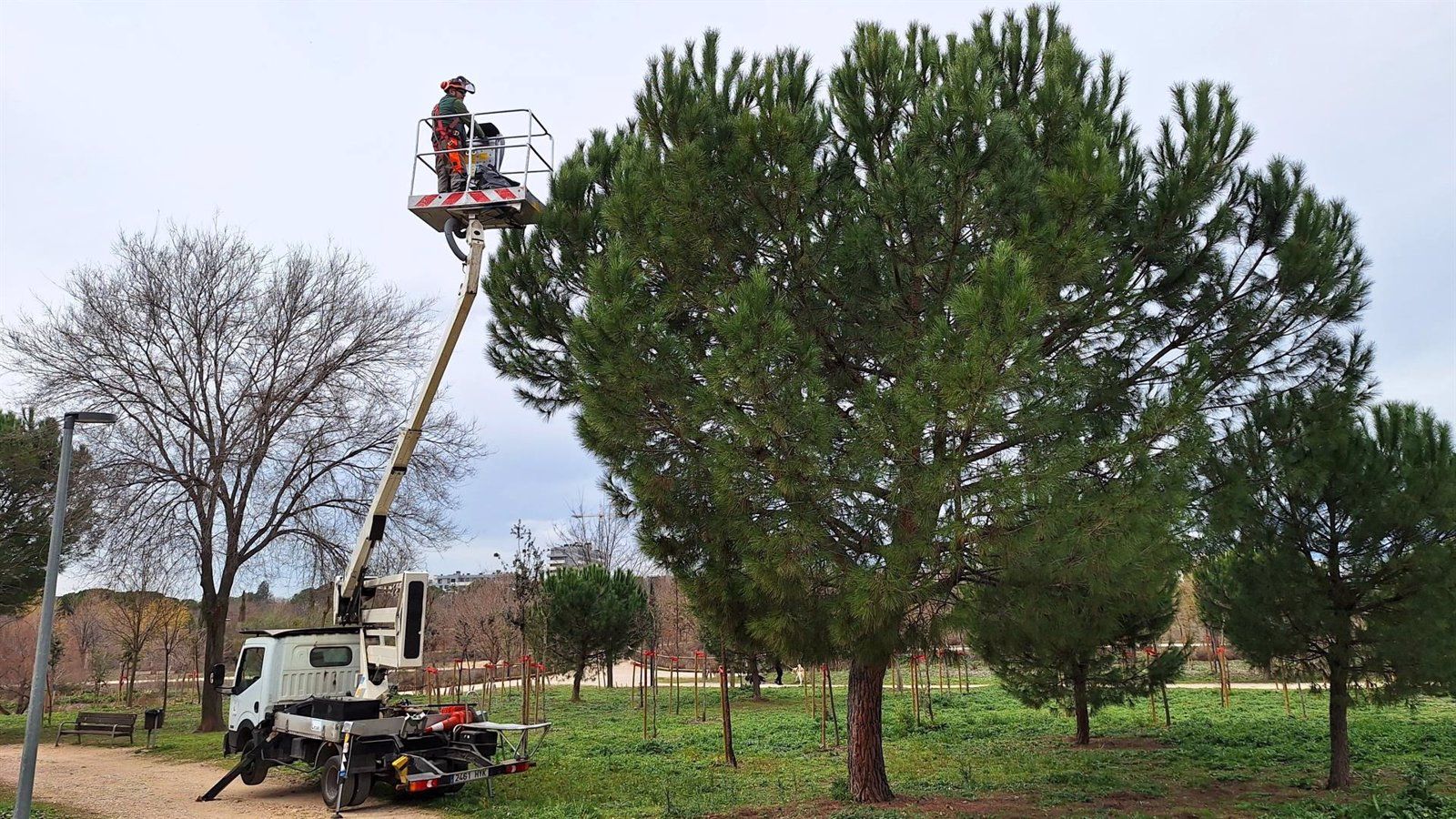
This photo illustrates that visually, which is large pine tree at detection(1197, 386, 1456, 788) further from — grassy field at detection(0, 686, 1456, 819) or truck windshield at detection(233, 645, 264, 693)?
truck windshield at detection(233, 645, 264, 693)

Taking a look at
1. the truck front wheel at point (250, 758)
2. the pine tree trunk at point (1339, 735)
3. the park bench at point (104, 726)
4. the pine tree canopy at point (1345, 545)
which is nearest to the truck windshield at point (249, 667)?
the truck front wheel at point (250, 758)

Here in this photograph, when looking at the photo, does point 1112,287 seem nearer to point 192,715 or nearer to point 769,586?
point 769,586

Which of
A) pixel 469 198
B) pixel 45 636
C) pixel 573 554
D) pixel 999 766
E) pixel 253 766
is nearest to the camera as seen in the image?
pixel 45 636

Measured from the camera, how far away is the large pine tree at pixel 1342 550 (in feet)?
29.3

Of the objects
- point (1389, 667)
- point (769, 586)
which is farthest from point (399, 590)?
point (1389, 667)

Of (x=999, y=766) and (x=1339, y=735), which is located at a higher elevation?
(x=1339, y=735)

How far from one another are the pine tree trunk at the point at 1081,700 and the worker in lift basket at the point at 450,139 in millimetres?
11232

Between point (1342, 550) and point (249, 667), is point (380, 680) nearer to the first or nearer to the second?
point (249, 667)

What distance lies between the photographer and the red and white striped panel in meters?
9.58

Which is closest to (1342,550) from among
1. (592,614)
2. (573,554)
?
(592,614)

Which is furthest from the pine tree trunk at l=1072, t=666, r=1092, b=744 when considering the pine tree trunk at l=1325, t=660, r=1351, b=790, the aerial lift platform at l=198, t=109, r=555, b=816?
→ the aerial lift platform at l=198, t=109, r=555, b=816

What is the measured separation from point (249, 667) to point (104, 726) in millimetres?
7930

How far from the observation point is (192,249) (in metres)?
18.5

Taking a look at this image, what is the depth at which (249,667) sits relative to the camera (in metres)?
11.8
